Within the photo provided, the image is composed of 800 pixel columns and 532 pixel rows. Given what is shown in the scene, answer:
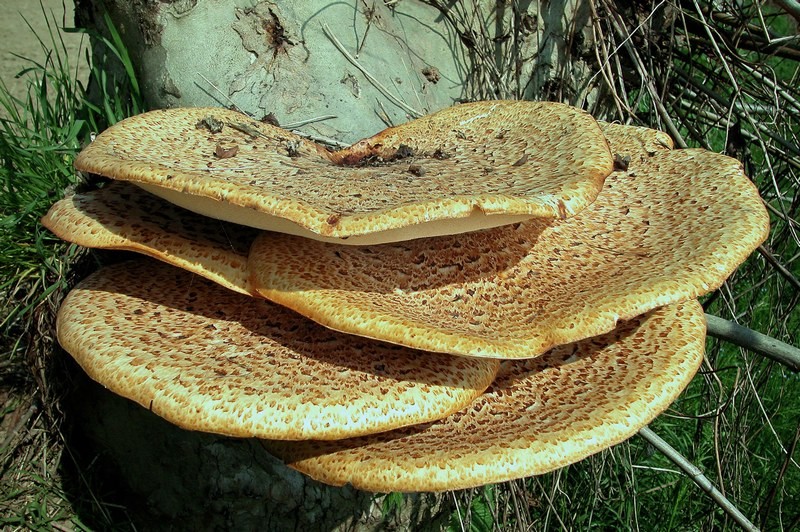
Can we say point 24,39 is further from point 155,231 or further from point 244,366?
point 244,366

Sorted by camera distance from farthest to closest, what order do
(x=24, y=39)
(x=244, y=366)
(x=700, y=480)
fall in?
(x=24, y=39) → (x=700, y=480) → (x=244, y=366)

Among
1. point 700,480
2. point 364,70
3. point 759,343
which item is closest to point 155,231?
point 364,70

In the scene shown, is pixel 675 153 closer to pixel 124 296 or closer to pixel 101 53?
pixel 124 296

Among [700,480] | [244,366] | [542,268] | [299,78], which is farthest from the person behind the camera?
[700,480]

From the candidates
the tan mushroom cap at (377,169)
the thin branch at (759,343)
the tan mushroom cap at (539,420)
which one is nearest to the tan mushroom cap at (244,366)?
the tan mushroom cap at (539,420)

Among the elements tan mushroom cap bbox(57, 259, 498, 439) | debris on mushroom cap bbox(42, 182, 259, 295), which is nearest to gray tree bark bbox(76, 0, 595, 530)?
debris on mushroom cap bbox(42, 182, 259, 295)

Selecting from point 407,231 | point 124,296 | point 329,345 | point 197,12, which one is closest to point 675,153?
point 407,231

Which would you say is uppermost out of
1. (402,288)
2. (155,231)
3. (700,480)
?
(155,231)
